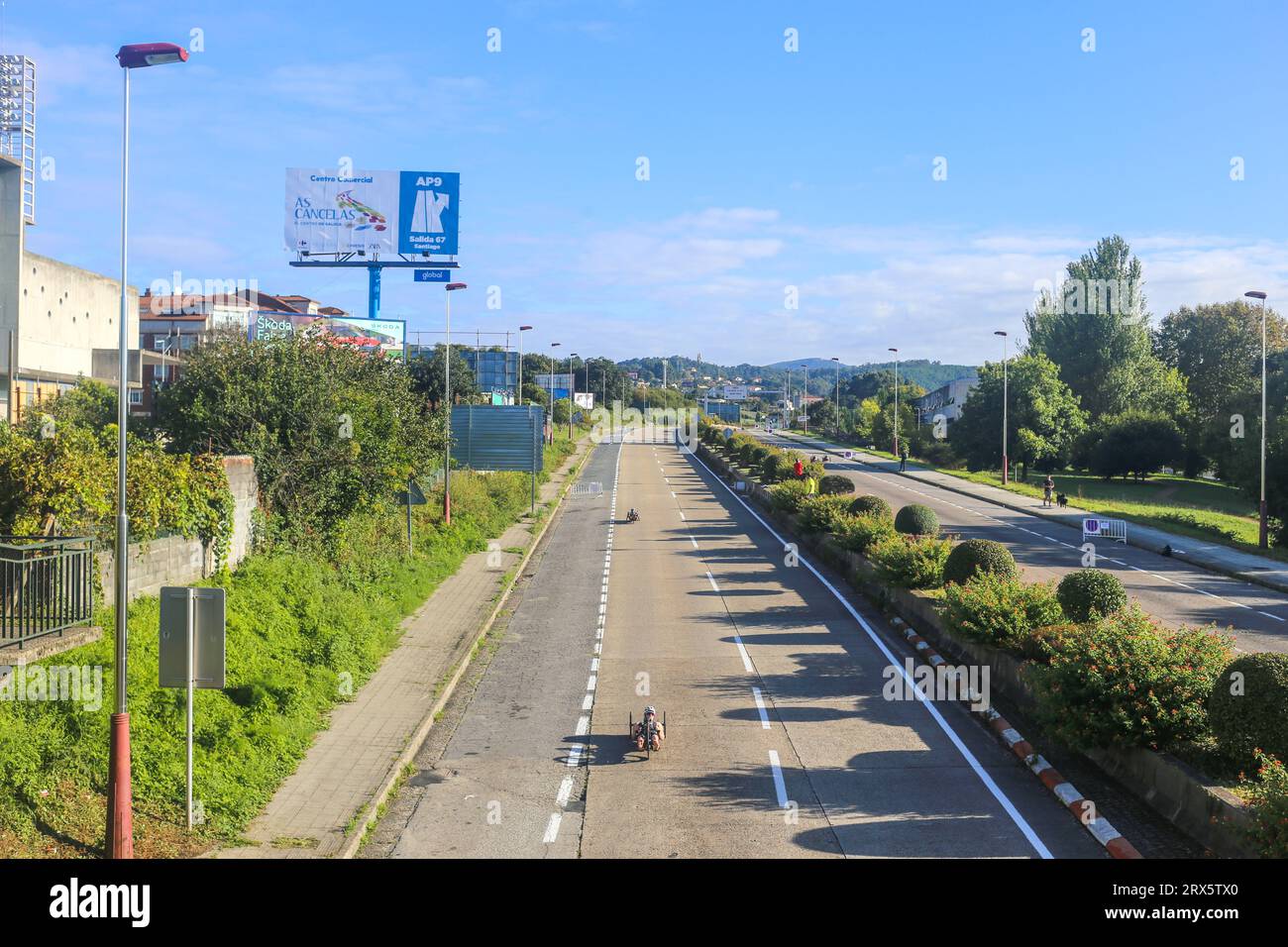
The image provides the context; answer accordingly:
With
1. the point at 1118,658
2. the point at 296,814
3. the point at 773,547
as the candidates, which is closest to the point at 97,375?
the point at 773,547

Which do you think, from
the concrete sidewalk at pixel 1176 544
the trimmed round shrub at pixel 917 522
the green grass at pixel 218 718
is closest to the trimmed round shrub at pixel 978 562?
the trimmed round shrub at pixel 917 522

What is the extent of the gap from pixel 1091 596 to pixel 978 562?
4.01 m

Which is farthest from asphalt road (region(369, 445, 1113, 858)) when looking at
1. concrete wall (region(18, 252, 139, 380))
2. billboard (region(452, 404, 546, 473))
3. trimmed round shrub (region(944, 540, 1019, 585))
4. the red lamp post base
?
concrete wall (region(18, 252, 139, 380))

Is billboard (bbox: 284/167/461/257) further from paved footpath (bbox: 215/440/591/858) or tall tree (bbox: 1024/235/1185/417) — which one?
tall tree (bbox: 1024/235/1185/417)

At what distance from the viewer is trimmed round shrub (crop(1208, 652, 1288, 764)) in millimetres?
10961

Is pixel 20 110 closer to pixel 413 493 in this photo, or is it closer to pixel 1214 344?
pixel 413 493

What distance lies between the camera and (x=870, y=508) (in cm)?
3300

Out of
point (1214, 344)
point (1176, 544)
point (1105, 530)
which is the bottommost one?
point (1176, 544)

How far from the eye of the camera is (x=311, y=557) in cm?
2258

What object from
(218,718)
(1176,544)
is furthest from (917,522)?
(218,718)

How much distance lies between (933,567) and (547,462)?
49.1m

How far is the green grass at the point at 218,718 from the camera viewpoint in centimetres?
1061

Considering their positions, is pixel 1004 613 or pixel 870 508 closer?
pixel 1004 613

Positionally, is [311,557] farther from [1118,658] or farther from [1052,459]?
[1052,459]
